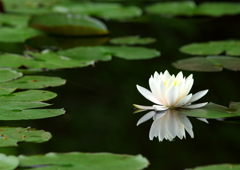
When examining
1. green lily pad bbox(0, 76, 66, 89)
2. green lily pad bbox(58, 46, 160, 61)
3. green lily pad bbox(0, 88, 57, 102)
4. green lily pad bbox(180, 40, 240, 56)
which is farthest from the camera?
green lily pad bbox(180, 40, 240, 56)

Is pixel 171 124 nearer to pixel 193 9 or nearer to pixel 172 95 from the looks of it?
pixel 172 95

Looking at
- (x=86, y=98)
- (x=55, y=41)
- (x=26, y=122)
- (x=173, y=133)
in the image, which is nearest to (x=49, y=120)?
(x=26, y=122)

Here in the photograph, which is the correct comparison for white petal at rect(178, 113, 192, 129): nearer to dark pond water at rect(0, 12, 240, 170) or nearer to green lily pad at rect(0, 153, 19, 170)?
dark pond water at rect(0, 12, 240, 170)

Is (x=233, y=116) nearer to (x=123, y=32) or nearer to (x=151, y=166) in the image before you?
(x=151, y=166)

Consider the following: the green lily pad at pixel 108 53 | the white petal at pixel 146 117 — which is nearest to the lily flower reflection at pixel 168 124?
the white petal at pixel 146 117

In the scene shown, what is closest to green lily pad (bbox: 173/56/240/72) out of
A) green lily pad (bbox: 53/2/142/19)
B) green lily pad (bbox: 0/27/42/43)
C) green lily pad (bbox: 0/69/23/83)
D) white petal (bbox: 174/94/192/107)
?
white petal (bbox: 174/94/192/107)

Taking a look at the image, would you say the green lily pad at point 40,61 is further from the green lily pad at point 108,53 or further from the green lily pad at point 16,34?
the green lily pad at point 16,34
